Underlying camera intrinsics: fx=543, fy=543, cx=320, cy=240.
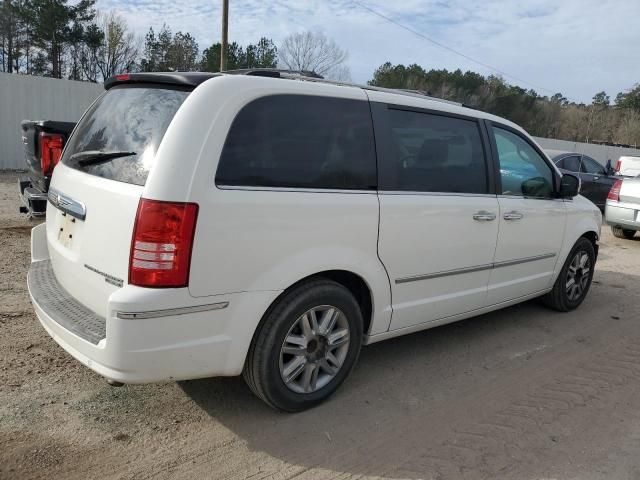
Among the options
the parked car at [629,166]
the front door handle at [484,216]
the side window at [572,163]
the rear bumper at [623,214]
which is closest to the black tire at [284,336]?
the front door handle at [484,216]

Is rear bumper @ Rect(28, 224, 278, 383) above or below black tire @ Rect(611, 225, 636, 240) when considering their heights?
above

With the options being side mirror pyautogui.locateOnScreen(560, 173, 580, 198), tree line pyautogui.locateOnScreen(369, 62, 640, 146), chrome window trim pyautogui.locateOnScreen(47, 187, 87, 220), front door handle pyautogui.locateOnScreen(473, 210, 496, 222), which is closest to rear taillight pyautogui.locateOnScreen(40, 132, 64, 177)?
chrome window trim pyautogui.locateOnScreen(47, 187, 87, 220)

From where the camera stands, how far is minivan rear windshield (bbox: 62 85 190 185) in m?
2.73

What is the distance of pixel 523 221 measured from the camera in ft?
14.5

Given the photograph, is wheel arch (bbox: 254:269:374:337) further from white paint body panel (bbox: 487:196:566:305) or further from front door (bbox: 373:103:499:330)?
white paint body panel (bbox: 487:196:566:305)

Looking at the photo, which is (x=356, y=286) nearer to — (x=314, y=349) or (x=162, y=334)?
(x=314, y=349)

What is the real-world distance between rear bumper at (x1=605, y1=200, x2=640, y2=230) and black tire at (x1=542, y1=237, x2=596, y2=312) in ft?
16.2

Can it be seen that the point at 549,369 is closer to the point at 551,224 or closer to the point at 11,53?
the point at 551,224

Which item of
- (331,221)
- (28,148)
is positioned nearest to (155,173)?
(331,221)

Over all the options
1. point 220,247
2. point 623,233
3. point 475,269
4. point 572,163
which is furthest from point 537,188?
point 572,163

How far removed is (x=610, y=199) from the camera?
10164 millimetres

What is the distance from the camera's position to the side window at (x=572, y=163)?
38.9 feet

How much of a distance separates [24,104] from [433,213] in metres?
13.7

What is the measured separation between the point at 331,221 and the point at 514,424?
1638 millimetres
